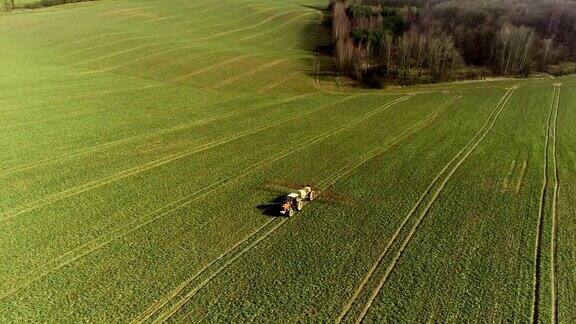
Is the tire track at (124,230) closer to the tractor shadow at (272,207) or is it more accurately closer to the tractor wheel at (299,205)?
the tractor shadow at (272,207)

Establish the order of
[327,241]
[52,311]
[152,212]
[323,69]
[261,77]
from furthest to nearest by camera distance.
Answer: [323,69] < [261,77] < [152,212] < [327,241] < [52,311]

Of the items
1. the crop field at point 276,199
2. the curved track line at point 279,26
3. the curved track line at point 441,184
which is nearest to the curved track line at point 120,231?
the crop field at point 276,199

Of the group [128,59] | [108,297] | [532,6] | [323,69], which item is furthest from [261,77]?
[532,6]

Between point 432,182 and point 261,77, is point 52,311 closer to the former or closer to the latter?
point 432,182

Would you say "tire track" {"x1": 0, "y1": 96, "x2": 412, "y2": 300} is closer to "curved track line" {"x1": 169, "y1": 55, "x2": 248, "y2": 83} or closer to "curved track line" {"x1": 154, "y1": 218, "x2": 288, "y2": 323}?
"curved track line" {"x1": 154, "y1": 218, "x2": 288, "y2": 323}

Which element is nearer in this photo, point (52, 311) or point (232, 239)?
point (52, 311)

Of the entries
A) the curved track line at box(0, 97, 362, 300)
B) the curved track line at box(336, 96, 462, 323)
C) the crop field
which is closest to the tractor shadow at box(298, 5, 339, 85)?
the crop field

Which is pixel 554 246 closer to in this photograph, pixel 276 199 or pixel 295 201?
pixel 295 201
